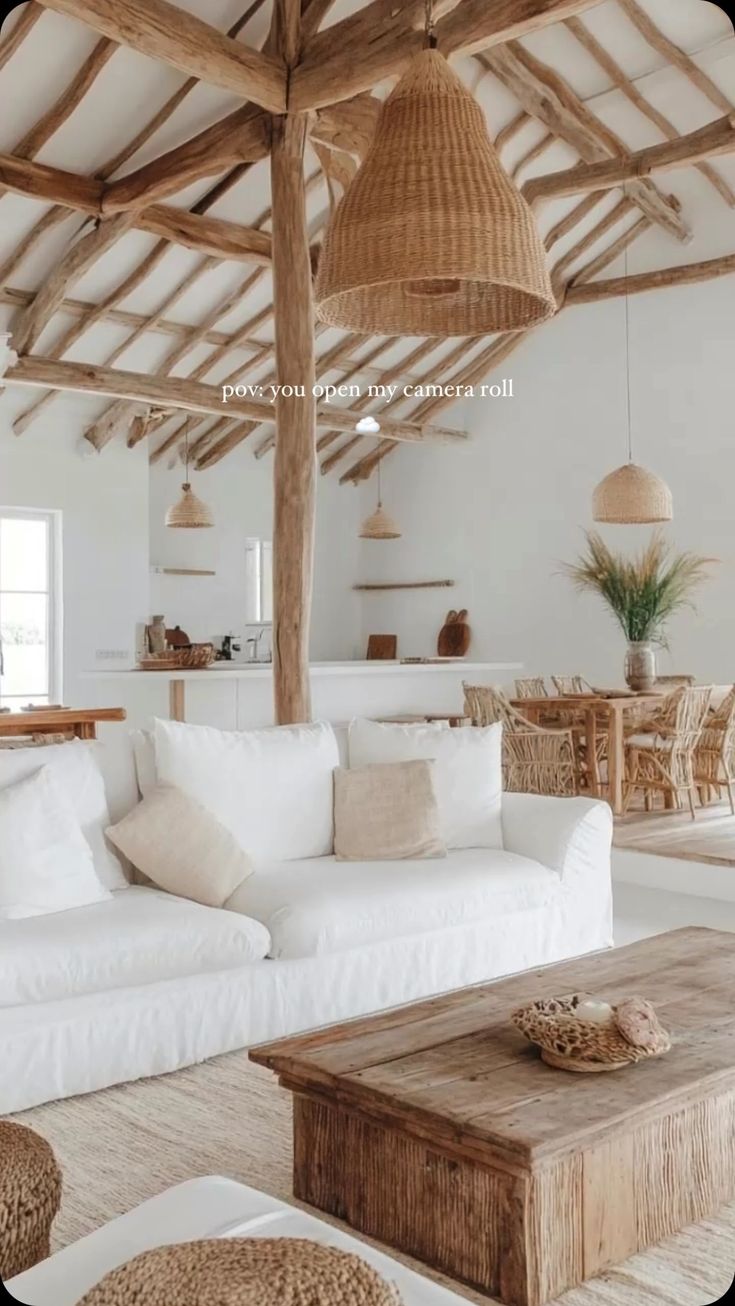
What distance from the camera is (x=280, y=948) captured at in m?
3.46

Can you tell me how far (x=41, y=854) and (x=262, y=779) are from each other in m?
0.89

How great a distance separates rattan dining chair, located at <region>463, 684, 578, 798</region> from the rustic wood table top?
148 inches

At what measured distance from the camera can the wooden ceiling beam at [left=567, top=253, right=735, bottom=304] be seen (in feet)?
30.5

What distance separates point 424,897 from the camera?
12.3 feet

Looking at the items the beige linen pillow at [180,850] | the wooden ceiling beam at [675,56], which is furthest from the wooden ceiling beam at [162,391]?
the beige linen pillow at [180,850]

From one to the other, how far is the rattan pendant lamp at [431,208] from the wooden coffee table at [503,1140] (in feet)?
5.27

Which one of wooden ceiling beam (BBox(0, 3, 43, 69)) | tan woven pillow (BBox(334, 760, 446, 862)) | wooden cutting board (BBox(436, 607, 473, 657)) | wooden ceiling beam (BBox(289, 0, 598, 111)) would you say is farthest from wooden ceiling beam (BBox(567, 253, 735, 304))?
tan woven pillow (BBox(334, 760, 446, 862))

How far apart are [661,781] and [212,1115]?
4.47 m

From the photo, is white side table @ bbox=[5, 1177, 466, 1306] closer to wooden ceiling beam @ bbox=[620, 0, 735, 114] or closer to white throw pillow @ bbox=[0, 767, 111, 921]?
white throw pillow @ bbox=[0, 767, 111, 921]

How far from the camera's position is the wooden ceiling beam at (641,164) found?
7035 millimetres

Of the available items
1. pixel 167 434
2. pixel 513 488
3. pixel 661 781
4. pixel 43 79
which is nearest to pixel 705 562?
pixel 513 488

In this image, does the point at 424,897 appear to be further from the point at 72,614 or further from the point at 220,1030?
the point at 72,614

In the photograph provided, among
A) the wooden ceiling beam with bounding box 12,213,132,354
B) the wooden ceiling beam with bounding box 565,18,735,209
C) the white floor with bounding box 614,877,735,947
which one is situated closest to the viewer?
the white floor with bounding box 614,877,735,947

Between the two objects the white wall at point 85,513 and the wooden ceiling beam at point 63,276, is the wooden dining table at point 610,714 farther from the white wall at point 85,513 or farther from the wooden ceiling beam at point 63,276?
the white wall at point 85,513
